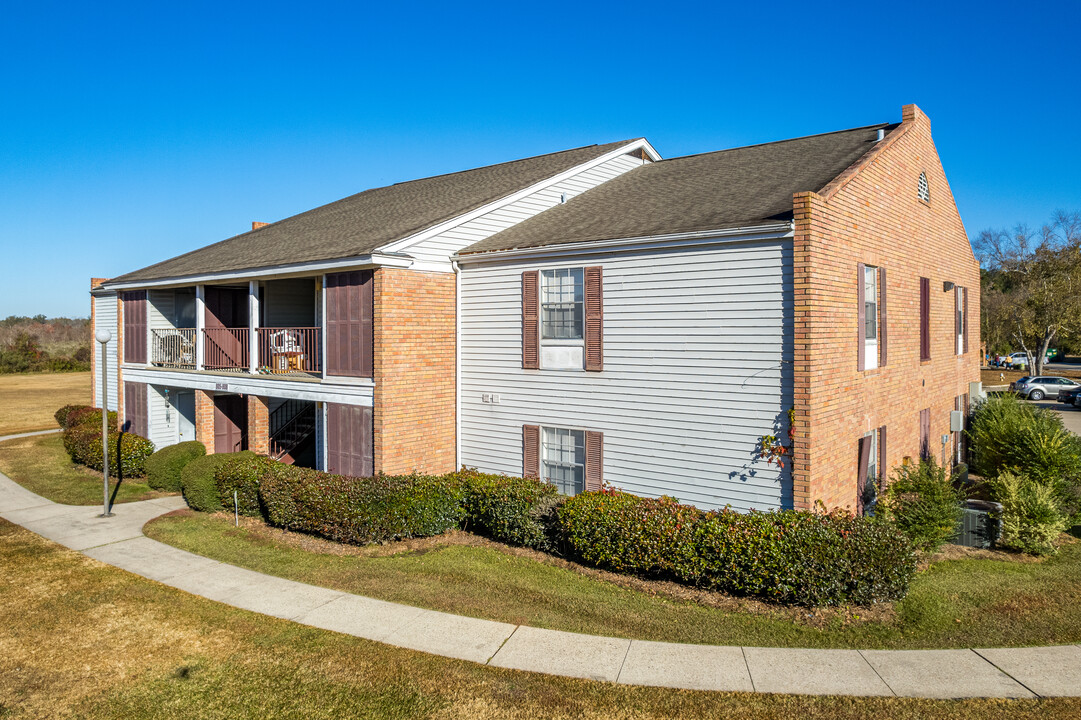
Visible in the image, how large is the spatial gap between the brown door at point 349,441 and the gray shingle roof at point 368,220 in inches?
126

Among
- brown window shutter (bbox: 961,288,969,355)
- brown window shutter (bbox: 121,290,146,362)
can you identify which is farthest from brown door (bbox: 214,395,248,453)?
brown window shutter (bbox: 961,288,969,355)

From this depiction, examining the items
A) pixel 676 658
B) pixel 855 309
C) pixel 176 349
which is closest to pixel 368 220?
pixel 176 349

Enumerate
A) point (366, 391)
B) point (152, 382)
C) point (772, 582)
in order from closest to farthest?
point (772, 582)
point (366, 391)
point (152, 382)

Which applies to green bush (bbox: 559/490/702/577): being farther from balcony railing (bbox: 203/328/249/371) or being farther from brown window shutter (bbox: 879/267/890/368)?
balcony railing (bbox: 203/328/249/371)

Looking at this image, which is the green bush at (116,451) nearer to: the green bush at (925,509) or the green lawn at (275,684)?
the green lawn at (275,684)

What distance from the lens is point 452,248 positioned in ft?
47.2

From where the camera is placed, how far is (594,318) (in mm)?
12461

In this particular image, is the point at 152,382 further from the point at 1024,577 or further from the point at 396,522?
the point at 1024,577

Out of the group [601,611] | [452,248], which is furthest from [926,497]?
[452,248]

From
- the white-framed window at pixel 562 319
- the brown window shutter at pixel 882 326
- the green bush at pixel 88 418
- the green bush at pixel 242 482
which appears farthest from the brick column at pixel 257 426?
the brown window shutter at pixel 882 326

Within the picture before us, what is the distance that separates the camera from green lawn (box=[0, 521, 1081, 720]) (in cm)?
638

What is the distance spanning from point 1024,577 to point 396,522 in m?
10.0

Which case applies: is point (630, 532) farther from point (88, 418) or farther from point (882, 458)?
point (88, 418)

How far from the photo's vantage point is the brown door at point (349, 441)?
13.5 m
